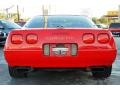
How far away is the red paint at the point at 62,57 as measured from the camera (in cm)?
630

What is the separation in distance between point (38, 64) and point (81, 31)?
87 cm

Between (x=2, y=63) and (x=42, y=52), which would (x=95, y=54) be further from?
(x=2, y=63)

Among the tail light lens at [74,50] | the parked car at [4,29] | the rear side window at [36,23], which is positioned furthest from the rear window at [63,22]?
the parked car at [4,29]

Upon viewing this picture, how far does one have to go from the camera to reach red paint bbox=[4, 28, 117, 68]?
630 centimetres

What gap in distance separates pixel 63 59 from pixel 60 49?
166 mm

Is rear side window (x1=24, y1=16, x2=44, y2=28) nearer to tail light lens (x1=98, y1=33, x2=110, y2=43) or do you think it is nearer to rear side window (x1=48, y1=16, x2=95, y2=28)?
rear side window (x1=48, y1=16, x2=95, y2=28)

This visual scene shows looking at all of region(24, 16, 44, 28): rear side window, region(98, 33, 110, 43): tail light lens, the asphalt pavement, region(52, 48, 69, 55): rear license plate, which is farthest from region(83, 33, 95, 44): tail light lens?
region(24, 16, 44, 28): rear side window

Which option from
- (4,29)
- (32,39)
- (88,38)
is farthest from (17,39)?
(4,29)

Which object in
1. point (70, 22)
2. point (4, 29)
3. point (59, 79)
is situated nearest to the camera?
point (59, 79)

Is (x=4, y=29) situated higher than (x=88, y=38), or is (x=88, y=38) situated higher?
(x=88, y=38)

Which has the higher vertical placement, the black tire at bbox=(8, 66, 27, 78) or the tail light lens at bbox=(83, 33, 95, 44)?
the tail light lens at bbox=(83, 33, 95, 44)

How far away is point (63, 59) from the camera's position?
629 centimetres

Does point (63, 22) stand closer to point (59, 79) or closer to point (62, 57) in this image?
point (59, 79)

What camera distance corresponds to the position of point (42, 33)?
640 centimetres
